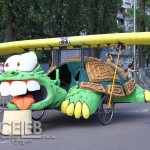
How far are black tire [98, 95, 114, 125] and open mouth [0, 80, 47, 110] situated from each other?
5.62ft

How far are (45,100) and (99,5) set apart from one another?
18506 millimetres

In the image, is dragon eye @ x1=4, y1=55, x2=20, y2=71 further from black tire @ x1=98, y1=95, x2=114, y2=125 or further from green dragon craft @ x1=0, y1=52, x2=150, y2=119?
black tire @ x1=98, y1=95, x2=114, y2=125

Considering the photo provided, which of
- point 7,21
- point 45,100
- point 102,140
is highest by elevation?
point 7,21

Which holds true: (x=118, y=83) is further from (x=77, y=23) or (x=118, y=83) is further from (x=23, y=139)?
(x=77, y=23)

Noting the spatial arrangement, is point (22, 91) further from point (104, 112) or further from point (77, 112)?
point (104, 112)

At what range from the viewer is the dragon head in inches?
399

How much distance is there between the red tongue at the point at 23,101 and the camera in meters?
10.2

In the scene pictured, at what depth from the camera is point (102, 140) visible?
30.6ft

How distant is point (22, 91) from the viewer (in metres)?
10.1

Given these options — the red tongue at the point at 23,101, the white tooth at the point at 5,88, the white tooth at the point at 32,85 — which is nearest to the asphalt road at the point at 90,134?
the red tongue at the point at 23,101

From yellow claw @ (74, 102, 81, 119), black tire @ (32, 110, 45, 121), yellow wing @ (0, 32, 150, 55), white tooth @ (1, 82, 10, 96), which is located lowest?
black tire @ (32, 110, 45, 121)

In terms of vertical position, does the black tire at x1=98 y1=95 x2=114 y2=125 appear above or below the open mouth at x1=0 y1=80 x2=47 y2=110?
below

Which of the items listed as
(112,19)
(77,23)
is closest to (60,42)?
(77,23)

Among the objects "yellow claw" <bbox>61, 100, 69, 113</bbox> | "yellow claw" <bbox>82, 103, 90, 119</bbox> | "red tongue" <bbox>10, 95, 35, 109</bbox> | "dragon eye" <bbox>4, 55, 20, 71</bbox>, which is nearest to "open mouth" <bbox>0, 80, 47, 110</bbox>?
"red tongue" <bbox>10, 95, 35, 109</bbox>
